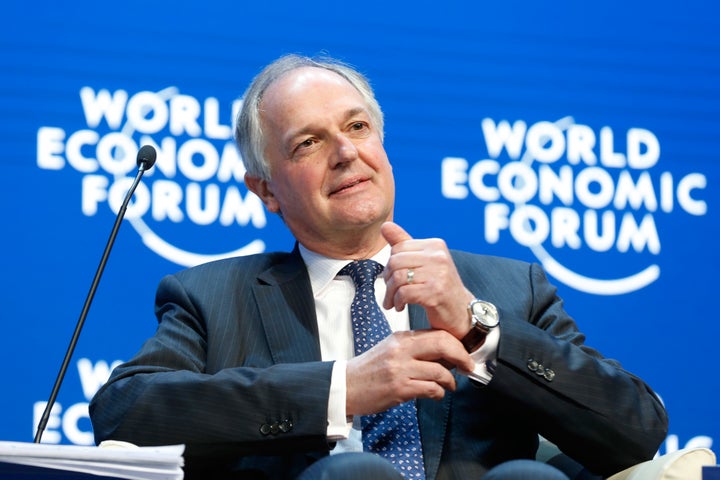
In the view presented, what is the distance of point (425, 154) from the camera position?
3.12m

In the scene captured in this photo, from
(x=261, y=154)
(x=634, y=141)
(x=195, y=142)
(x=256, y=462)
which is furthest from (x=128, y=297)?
(x=634, y=141)

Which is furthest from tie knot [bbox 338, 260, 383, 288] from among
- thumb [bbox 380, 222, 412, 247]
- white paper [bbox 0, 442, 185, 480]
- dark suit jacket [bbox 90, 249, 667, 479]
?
white paper [bbox 0, 442, 185, 480]

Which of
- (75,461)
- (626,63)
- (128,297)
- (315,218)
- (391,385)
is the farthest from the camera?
(626,63)

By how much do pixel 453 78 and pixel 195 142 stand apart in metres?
0.78

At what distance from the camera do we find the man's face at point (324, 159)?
2.41m

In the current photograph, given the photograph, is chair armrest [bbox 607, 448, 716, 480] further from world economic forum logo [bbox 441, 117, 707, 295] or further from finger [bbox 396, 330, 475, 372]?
world economic forum logo [bbox 441, 117, 707, 295]

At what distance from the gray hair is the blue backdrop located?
0.36 m

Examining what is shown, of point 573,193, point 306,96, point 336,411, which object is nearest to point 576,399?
point 336,411

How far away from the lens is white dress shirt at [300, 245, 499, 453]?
1.98 meters

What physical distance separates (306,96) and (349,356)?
2.02ft

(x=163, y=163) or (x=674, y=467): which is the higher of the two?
(x=163, y=163)

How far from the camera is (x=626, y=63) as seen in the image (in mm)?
3340

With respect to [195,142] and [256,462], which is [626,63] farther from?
[256,462]

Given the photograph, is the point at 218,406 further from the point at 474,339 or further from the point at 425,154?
the point at 425,154
